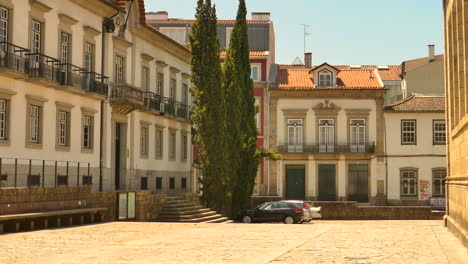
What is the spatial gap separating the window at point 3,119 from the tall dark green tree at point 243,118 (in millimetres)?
18174

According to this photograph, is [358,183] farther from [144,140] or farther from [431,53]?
[144,140]

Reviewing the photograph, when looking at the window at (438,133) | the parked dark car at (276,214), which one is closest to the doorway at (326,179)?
the window at (438,133)

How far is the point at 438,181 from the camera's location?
54438 mm

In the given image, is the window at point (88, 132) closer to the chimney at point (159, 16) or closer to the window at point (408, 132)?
the window at point (408, 132)

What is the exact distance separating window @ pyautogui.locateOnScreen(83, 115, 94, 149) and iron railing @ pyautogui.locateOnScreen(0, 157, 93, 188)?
3.60ft

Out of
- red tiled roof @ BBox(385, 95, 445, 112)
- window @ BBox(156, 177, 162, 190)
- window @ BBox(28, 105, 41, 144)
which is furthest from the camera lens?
red tiled roof @ BBox(385, 95, 445, 112)

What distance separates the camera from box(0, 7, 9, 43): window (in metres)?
24.7

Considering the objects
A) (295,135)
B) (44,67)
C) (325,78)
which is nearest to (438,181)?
(295,135)

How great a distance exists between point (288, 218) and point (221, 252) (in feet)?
67.5

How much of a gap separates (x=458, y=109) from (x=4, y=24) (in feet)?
49.3

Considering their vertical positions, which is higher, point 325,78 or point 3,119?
point 325,78

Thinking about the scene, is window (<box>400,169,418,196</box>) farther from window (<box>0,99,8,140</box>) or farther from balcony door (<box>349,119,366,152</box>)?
window (<box>0,99,8,140</box>)

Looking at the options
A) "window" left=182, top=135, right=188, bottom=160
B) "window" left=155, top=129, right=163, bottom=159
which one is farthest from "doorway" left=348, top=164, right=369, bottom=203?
"window" left=155, top=129, right=163, bottom=159

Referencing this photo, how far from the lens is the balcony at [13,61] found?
2402 centimetres
